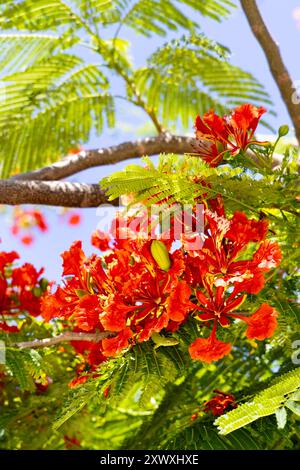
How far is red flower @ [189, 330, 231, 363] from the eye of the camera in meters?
1.39

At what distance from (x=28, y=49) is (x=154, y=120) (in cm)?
52

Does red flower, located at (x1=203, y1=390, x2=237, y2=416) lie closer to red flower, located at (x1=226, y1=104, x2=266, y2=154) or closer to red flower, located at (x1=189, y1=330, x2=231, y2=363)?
red flower, located at (x1=189, y1=330, x2=231, y2=363)

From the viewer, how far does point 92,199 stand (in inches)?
90.0

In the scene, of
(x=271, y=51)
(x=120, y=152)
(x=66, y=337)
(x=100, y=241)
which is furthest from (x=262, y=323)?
(x=120, y=152)

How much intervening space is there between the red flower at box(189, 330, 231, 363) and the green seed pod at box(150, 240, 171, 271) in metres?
0.15

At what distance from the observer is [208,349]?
139 cm

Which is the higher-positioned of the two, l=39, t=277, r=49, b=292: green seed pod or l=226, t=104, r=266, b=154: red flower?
l=226, t=104, r=266, b=154: red flower

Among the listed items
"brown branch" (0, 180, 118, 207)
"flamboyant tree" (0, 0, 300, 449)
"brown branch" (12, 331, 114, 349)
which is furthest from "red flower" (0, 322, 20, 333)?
"brown branch" (12, 331, 114, 349)

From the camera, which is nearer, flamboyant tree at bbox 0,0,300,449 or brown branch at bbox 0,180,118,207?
flamboyant tree at bbox 0,0,300,449

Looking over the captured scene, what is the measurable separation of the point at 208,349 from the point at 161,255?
7.9 inches

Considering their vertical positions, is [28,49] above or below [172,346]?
above

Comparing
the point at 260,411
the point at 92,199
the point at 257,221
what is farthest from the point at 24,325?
the point at 260,411
